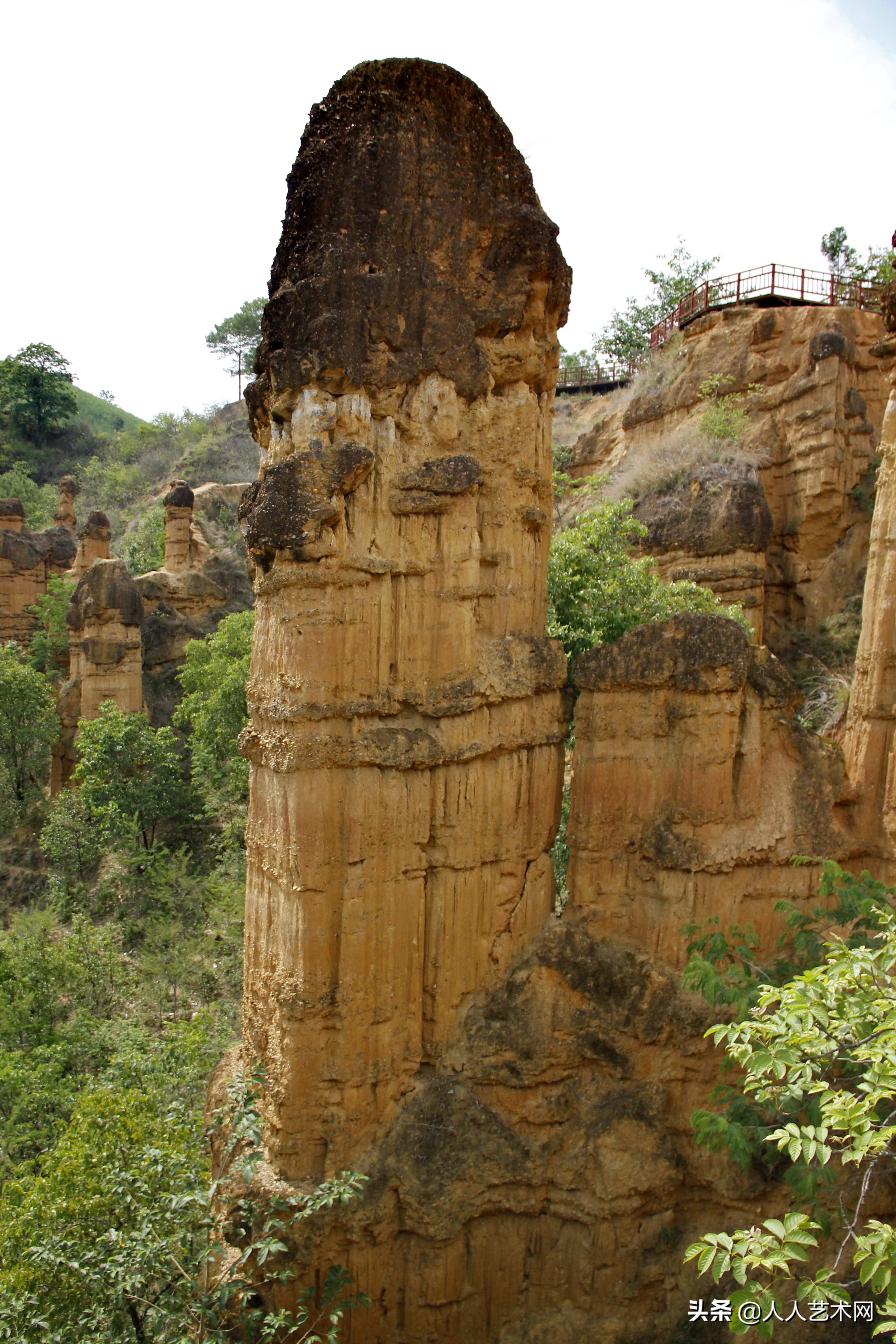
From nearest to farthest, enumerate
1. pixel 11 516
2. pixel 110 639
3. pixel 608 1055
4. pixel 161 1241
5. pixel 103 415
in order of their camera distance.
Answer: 1. pixel 161 1241
2. pixel 608 1055
3. pixel 110 639
4. pixel 11 516
5. pixel 103 415

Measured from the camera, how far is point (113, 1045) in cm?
1280

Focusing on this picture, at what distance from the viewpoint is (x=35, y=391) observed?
1890 inches

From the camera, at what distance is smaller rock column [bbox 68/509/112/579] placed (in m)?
28.5

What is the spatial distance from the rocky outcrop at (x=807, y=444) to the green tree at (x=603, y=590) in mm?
6204

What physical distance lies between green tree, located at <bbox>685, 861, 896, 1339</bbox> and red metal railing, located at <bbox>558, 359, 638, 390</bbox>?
29.3 meters

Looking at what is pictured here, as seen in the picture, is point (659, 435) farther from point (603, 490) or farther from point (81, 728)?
point (81, 728)

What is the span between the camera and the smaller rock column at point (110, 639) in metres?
22.4

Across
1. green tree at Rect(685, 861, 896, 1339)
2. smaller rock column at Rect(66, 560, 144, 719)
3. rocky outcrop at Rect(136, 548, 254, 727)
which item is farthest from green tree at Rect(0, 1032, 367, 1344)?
rocky outcrop at Rect(136, 548, 254, 727)

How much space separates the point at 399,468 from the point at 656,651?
2.53 m

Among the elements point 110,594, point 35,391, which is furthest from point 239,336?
point 110,594

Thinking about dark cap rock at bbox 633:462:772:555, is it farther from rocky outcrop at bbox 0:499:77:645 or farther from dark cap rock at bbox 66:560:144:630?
rocky outcrop at bbox 0:499:77:645

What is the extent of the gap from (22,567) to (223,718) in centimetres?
1588

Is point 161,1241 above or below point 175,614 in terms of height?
below

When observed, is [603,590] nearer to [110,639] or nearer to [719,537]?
[719,537]
